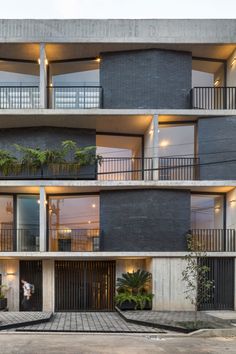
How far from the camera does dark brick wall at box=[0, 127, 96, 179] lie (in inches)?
858


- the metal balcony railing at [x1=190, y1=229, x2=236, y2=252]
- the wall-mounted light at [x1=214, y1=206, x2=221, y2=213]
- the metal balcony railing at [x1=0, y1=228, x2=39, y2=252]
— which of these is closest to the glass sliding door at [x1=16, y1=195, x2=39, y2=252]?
the metal balcony railing at [x1=0, y1=228, x2=39, y2=252]

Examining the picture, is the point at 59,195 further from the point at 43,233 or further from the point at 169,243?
the point at 169,243

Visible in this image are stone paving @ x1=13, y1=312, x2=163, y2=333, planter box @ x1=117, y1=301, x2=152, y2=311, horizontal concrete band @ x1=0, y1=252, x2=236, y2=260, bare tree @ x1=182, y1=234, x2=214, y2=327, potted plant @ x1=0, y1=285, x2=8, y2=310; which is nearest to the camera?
stone paving @ x1=13, y1=312, x2=163, y2=333

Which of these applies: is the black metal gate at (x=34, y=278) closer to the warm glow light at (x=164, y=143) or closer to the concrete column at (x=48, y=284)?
the concrete column at (x=48, y=284)

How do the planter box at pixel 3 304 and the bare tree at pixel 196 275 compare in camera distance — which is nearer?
the bare tree at pixel 196 275

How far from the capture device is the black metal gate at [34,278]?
21172mm

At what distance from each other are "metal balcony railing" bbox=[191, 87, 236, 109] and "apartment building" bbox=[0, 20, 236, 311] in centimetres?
7

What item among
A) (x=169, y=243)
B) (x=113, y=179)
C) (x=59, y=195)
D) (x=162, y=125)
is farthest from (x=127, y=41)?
(x=169, y=243)

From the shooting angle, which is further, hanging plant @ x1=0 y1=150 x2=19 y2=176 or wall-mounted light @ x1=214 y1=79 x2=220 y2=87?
wall-mounted light @ x1=214 y1=79 x2=220 y2=87

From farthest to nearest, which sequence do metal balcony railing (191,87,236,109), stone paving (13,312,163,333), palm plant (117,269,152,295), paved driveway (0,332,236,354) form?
metal balcony railing (191,87,236,109) → palm plant (117,269,152,295) → stone paving (13,312,163,333) → paved driveway (0,332,236,354)

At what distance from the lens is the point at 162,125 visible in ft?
72.9

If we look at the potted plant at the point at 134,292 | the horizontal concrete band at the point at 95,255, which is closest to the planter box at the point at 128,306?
the potted plant at the point at 134,292

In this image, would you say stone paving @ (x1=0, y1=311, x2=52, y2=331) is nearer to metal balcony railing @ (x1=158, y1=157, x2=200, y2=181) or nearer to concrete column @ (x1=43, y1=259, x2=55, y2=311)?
concrete column @ (x1=43, y1=259, x2=55, y2=311)

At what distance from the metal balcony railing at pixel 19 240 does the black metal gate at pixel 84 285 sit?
5.16ft
